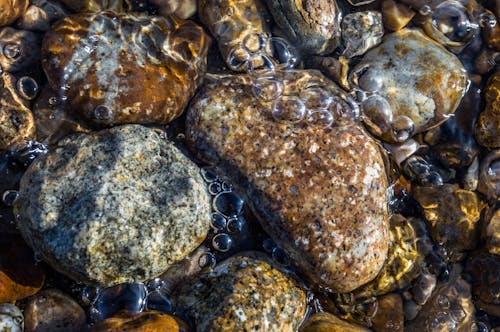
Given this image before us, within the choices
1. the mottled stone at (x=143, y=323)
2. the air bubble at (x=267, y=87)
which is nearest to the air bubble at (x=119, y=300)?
the mottled stone at (x=143, y=323)

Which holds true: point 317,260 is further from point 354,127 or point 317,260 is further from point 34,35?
point 34,35

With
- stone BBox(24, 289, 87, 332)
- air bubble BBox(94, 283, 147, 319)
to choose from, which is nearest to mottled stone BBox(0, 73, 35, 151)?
stone BBox(24, 289, 87, 332)

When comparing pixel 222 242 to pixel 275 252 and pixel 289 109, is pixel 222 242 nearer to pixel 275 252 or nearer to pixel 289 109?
pixel 275 252

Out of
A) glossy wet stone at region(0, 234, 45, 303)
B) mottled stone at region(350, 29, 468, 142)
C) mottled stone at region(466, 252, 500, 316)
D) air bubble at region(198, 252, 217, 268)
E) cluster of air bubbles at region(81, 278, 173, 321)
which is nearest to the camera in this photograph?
glossy wet stone at region(0, 234, 45, 303)

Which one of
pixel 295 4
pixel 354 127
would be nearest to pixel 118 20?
pixel 295 4

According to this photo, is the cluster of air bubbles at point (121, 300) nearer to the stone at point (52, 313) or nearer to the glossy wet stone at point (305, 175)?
the stone at point (52, 313)

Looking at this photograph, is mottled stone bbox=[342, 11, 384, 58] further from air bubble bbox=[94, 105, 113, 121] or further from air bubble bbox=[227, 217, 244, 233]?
air bubble bbox=[94, 105, 113, 121]

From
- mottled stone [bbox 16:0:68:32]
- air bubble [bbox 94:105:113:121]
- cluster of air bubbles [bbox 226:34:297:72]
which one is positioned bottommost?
cluster of air bubbles [bbox 226:34:297:72]
